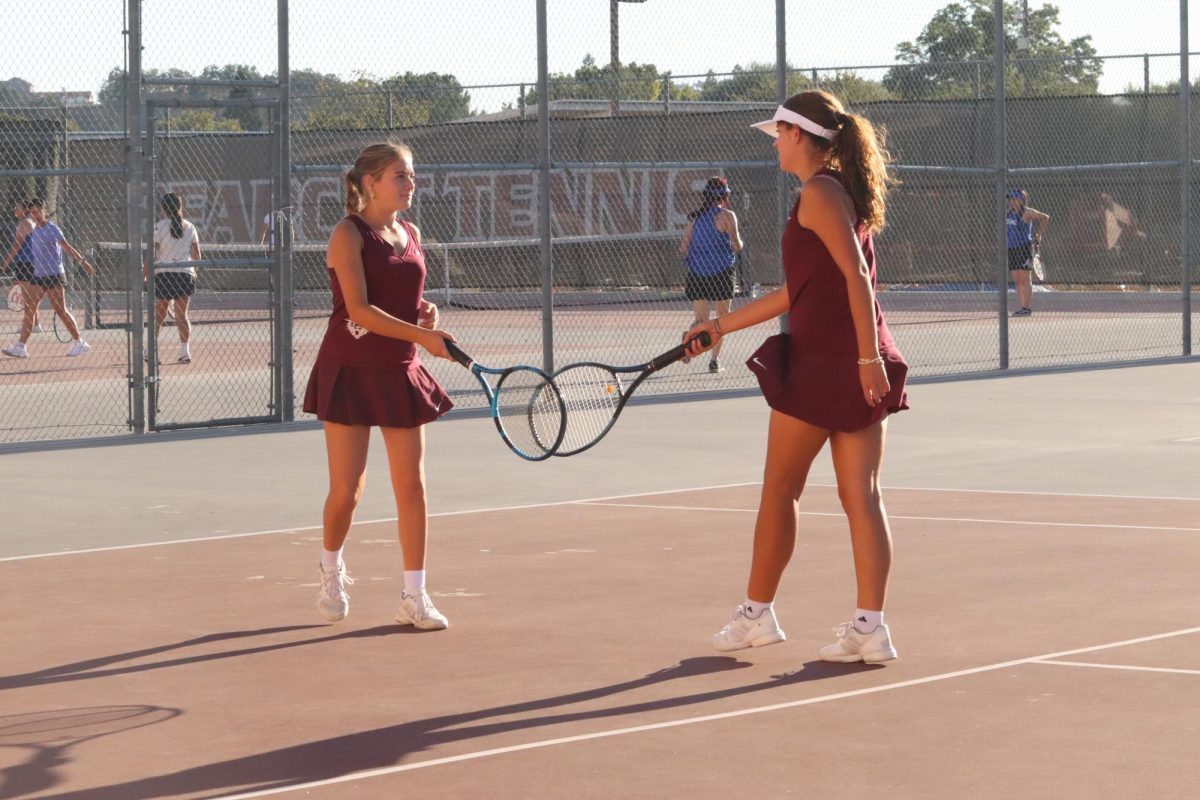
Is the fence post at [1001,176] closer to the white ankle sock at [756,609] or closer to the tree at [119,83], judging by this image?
the tree at [119,83]

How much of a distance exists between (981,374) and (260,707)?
12.4 metres

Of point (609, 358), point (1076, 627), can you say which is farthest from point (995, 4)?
point (1076, 627)

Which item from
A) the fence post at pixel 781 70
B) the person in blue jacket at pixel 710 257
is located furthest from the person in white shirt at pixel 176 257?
the fence post at pixel 781 70

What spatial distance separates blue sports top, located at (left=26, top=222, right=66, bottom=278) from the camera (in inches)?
757

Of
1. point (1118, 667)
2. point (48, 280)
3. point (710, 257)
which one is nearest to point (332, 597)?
point (1118, 667)

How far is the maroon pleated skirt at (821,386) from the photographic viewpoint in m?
6.18

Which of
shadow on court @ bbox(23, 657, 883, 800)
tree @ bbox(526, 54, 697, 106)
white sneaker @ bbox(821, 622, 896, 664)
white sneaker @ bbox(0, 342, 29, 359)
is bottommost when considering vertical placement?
shadow on court @ bbox(23, 657, 883, 800)

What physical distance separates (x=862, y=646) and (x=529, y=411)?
1383 millimetres

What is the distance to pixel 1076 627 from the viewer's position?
6816 millimetres

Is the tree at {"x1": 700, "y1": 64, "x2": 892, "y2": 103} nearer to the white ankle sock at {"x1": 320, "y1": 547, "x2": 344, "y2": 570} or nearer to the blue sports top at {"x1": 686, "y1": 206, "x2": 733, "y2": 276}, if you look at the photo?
the blue sports top at {"x1": 686, "y1": 206, "x2": 733, "y2": 276}

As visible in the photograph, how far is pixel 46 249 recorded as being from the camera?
762 inches

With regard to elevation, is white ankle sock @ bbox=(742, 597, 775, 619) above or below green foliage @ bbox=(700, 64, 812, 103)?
below

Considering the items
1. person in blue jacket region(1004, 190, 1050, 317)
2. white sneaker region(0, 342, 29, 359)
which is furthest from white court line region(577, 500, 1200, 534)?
person in blue jacket region(1004, 190, 1050, 317)

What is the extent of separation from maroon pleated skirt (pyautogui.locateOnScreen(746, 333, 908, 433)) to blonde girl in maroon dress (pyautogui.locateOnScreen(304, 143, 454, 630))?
1.28 metres
